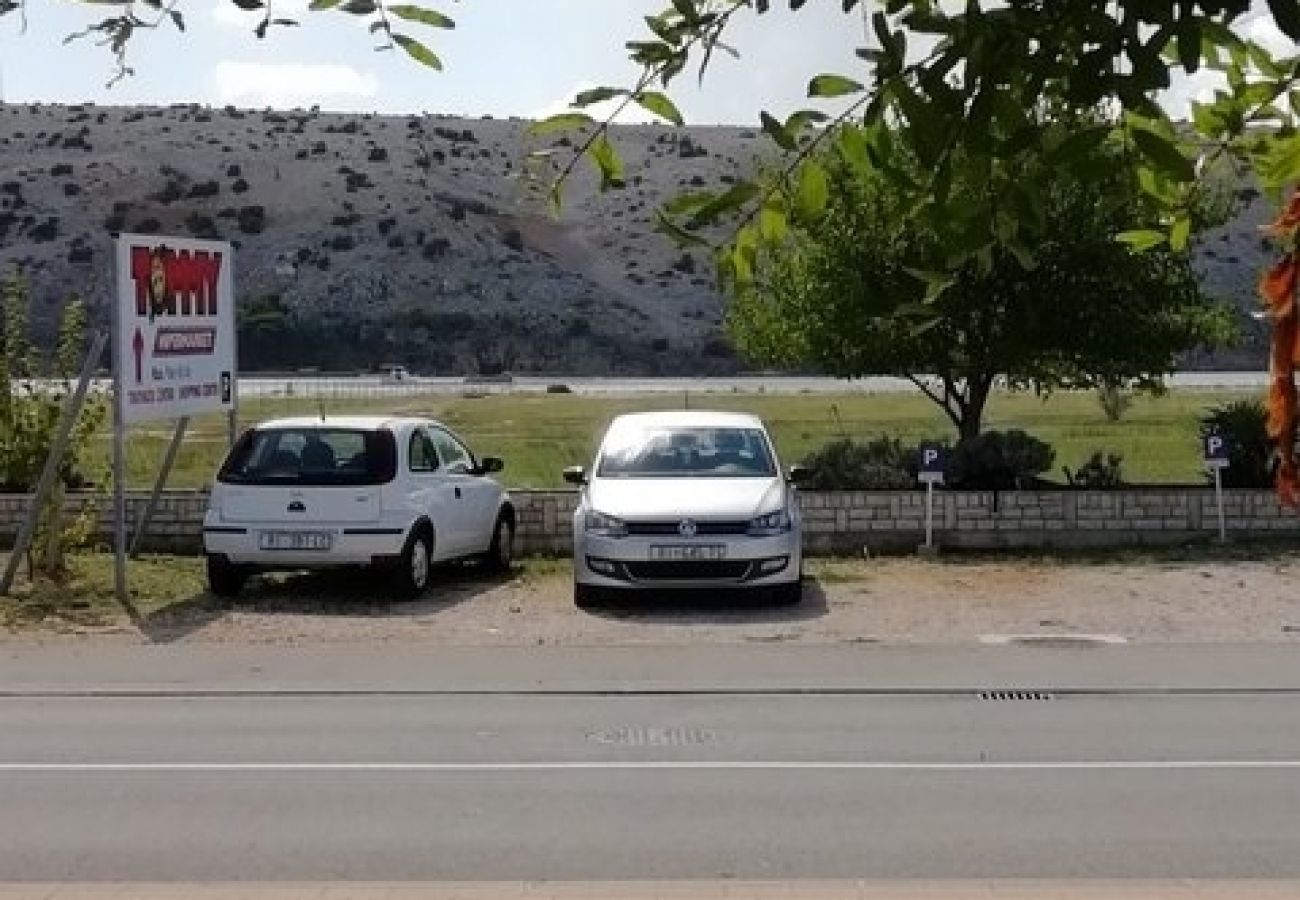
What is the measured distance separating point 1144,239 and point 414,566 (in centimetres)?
1323

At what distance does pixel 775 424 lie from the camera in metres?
31.8

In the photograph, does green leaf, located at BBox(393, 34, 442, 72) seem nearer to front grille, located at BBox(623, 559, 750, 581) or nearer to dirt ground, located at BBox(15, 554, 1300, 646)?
dirt ground, located at BBox(15, 554, 1300, 646)

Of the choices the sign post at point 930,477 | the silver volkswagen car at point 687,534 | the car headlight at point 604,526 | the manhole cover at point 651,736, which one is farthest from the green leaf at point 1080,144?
the sign post at point 930,477

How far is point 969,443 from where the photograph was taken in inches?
762

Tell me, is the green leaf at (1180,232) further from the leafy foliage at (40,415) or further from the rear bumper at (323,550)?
the leafy foliage at (40,415)

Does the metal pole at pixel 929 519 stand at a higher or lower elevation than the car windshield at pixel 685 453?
lower

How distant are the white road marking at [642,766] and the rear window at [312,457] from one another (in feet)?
21.0

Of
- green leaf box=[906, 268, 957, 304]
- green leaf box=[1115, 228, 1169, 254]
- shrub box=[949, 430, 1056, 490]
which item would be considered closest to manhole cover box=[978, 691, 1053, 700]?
shrub box=[949, 430, 1056, 490]

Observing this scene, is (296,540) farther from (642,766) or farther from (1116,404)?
(1116,404)

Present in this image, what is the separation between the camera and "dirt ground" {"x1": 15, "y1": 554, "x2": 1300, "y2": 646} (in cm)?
1426

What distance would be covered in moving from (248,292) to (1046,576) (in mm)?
60524

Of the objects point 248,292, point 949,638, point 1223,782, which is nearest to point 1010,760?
point 1223,782

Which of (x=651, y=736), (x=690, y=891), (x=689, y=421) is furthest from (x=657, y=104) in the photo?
(x=689, y=421)

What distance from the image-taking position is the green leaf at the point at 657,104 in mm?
2621
